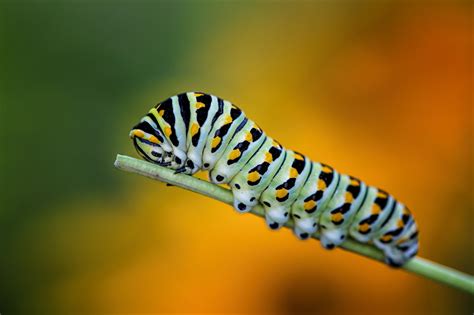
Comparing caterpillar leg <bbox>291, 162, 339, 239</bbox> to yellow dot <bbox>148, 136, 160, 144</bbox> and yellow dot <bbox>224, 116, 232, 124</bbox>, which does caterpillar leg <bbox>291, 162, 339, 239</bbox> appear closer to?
yellow dot <bbox>224, 116, 232, 124</bbox>

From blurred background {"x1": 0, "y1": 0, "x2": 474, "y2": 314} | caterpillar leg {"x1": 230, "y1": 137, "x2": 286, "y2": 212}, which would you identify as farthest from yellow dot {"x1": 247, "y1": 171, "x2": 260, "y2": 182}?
blurred background {"x1": 0, "y1": 0, "x2": 474, "y2": 314}

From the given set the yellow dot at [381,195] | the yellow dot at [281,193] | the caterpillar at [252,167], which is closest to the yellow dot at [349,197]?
the caterpillar at [252,167]

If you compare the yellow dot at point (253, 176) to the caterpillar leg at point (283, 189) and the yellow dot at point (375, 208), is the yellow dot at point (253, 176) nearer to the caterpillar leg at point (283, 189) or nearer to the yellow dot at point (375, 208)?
the caterpillar leg at point (283, 189)

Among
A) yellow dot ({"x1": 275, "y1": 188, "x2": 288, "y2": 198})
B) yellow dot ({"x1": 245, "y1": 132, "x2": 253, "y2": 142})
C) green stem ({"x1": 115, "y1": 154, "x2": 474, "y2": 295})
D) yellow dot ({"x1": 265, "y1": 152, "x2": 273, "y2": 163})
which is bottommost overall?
yellow dot ({"x1": 275, "y1": 188, "x2": 288, "y2": 198})

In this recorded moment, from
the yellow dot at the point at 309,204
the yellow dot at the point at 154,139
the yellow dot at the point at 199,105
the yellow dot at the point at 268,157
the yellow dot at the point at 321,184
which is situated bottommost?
the yellow dot at the point at 309,204

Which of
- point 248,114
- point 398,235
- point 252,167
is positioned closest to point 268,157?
point 252,167

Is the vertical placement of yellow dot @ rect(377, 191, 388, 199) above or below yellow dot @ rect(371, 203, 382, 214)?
above

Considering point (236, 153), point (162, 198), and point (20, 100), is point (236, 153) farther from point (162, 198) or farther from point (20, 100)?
point (20, 100)

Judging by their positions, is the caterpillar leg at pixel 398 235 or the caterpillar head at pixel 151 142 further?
the caterpillar leg at pixel 398 235
